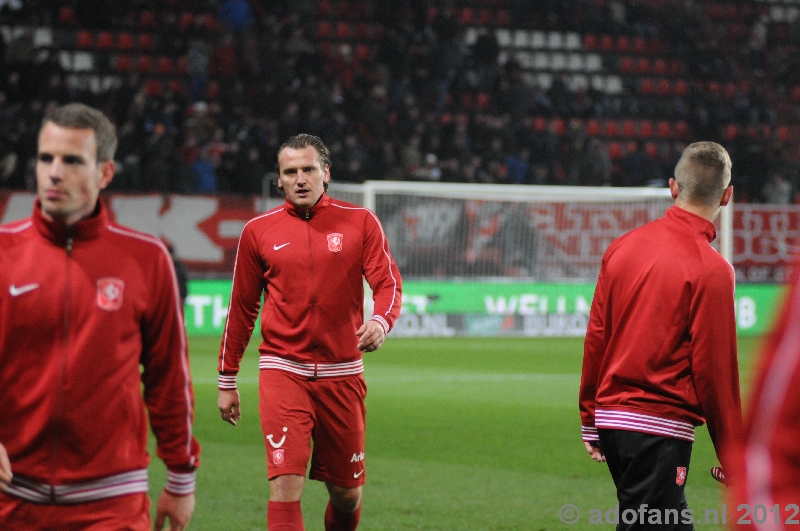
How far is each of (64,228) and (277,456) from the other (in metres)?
2.21

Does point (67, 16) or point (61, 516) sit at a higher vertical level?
point (67, 16)

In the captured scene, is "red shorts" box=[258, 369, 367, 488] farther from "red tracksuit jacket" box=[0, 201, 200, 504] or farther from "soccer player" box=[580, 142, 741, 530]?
"red tracksuit jacket" box=[0, 201, 200, 504]

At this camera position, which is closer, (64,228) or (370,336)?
(64,228)

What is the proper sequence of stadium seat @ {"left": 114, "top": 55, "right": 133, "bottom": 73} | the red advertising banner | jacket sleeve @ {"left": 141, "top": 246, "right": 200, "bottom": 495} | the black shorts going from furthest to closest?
stadium seat @ {"left": 114, "top": 55, "right": 133, "bottom": 73}
the red advertising banner
the black shorts
jacket sleeve @ {"left": 141, "top": 246, "right": 200, "bottom": 495}

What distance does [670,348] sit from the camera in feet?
13.0

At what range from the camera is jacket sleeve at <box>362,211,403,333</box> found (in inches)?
217

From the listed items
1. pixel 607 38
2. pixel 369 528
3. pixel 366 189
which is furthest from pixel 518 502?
pixel 607 38

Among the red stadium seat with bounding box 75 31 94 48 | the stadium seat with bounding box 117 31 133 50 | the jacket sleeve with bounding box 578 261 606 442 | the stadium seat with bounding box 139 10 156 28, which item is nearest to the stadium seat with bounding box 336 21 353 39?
the stadium seat with bounding box 139 10 156 28

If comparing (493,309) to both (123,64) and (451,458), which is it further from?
(451,458)

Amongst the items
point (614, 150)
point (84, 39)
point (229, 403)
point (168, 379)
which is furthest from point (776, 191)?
point (168, 379)

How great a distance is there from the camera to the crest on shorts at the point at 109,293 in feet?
10.4

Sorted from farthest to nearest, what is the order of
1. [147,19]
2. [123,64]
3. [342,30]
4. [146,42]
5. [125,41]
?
[342,30]
[147,19]
[146,42]
[125,41]
[123,64]

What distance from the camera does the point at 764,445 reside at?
1673mm

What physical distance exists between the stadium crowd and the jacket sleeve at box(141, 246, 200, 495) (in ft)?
53.8
